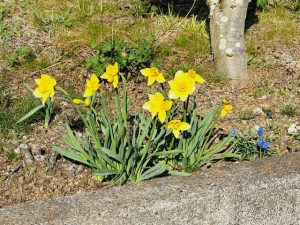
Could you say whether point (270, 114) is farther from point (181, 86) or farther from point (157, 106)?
point (157, 106)

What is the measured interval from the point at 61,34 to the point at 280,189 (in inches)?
94.7

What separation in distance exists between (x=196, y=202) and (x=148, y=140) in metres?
0.40

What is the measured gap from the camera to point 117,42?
429cm

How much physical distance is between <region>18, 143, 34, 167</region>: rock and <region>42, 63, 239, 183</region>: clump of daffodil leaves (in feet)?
0.67

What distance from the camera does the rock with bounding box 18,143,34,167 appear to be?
10.8ft

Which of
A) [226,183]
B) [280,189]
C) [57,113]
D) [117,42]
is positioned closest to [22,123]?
[57,113]

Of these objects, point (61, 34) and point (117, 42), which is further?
point (61, 34)

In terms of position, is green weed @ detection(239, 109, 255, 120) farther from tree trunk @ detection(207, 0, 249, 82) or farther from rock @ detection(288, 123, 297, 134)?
tree trunk @ detection(207, 0, 249, 82)

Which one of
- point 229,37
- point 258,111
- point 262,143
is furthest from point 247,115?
point 229,37

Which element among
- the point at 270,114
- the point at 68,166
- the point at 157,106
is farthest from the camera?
the point at 270,114

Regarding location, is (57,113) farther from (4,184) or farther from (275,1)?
(275,1)

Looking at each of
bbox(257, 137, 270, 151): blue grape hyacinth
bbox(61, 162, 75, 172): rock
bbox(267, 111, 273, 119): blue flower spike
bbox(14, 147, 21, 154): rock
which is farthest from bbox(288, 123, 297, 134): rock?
bbox(14, 147, 21, 154): rock

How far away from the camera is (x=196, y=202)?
287 centimetres

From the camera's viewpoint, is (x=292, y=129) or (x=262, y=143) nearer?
(x=262, y=143)
